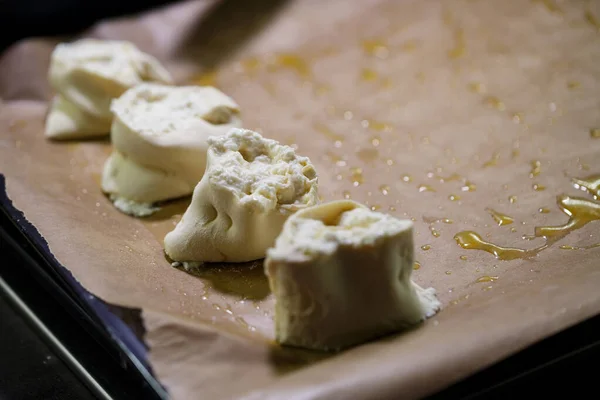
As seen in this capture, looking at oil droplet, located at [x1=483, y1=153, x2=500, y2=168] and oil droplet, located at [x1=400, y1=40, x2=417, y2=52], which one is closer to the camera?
oil droplet, located at [x1=483, y1=153, x2=500, y2=168]

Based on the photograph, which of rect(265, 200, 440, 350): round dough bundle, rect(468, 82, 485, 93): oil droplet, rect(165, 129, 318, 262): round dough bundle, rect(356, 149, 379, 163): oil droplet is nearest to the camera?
rect(265, 200, 440, 350): round dough bundle

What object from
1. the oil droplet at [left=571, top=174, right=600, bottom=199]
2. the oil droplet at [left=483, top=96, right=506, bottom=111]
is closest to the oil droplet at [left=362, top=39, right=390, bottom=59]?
the oil droplet at [left=483, top=96, right=506, bottom=111]

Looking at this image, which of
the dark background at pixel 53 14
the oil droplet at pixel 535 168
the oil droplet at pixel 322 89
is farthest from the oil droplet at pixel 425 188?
the dark background at pixel 53 14

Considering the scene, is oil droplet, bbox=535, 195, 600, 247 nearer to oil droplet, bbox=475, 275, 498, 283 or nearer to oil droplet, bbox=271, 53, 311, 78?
oil droplet, bbox=475, 275, 498, 283

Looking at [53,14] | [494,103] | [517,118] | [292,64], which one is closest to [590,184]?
[517,118]

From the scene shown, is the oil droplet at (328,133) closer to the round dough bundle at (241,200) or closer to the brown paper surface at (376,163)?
the brown paper surface at (376,163)

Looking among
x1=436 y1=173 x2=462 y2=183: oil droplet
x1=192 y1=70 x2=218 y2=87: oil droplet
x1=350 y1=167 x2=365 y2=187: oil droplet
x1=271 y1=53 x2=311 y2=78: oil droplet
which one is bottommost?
x1=192 y1=70 x2=218 y2=87: oil droplet

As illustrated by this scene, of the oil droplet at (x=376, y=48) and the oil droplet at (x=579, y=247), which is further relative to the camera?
the oil droplet at (x=376, y=48)

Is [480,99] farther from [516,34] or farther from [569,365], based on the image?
[569,365]
